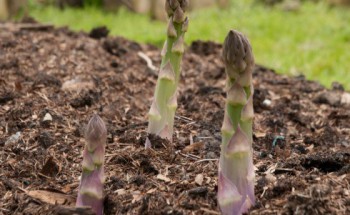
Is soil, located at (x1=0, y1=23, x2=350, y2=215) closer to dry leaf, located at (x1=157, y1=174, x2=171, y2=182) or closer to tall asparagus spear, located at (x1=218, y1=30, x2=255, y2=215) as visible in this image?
dry leaf, located at (x1=157, y1=174, x2=171, y2=182)

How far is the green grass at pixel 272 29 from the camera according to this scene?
27.4 feet

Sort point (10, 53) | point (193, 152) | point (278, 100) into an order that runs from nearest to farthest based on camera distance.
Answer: point (193, 152) → point (278, 100) → point (10, 53)

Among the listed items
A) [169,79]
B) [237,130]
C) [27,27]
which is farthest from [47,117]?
[27,27]

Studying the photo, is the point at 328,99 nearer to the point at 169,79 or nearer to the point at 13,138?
the point at 169,79

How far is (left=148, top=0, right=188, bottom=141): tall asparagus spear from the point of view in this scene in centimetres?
351

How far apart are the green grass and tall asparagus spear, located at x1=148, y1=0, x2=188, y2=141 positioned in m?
3.97

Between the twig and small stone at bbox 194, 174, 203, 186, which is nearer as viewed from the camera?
small stone at bbox 194, 174, 203, 186

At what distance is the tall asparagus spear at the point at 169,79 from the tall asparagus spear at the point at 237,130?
2.82 feet

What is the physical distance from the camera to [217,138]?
3896 millimetres

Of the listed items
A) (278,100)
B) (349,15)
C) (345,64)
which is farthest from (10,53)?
(349,15)

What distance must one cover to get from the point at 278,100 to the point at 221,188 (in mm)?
2781

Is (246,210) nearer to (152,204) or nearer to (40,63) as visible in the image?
(152,204)

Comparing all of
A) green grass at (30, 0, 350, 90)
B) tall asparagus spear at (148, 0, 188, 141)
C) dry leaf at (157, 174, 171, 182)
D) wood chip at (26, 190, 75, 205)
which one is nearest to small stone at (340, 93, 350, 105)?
green grass at (30, 0, 350, 90)

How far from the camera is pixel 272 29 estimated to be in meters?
10.7
